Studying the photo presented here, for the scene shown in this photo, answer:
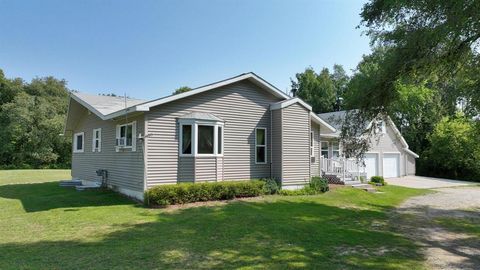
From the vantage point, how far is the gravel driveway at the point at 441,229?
6.43 metres

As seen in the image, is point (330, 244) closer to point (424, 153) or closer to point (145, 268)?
point (145, 268)

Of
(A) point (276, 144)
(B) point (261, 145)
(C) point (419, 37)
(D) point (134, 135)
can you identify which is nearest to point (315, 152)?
(A) point (276, 144)

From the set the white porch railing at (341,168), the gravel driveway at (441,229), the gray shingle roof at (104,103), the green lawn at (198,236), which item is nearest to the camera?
the green lawn at (198,236)

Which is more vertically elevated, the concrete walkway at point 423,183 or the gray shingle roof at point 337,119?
the gray shingle roof at point 337,119

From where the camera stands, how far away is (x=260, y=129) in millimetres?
14984

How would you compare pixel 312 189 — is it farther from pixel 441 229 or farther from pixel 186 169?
pixel 441 229

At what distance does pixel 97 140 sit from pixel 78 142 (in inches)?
151

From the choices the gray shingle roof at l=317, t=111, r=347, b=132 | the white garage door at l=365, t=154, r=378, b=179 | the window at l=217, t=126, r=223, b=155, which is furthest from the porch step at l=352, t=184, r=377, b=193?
the window at l=217, t=126, r=223, b=155

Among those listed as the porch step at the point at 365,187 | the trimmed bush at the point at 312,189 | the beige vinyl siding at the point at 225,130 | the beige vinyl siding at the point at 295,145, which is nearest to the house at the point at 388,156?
the porch step at the point at 365,187

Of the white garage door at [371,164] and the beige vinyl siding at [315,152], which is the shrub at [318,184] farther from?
the white garage door at [371,164]

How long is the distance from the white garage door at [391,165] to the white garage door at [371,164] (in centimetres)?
125

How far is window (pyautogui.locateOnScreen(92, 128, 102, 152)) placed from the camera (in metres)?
16.2

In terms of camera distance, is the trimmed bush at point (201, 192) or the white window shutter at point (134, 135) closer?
the trimmed bush at point (201, 192)

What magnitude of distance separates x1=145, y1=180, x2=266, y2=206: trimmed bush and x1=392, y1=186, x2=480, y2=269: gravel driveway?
Answer: 520cm
